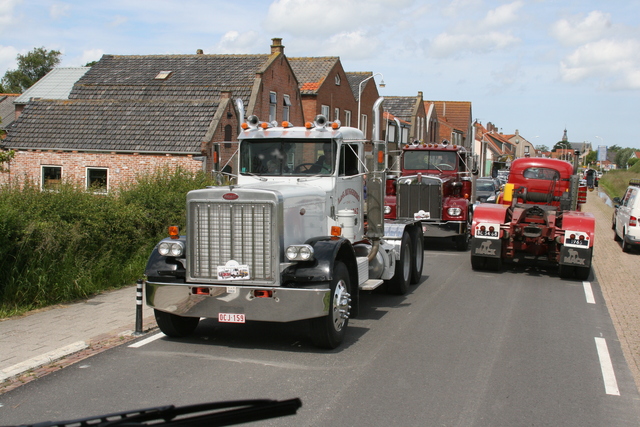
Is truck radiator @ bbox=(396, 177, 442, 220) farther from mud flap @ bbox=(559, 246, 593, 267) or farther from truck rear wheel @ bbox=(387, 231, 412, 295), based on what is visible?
truck rear wheel @ bbox=(387, 231, 412, 295)

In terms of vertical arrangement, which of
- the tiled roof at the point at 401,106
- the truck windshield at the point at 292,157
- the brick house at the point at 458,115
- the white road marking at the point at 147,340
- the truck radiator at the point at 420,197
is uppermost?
the brick house at the point at 458,115

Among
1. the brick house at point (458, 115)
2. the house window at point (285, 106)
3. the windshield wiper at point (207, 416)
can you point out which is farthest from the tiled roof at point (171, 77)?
the brick house at point (458, 115)

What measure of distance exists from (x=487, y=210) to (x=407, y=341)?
6.43m

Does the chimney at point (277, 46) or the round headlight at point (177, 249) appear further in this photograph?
the chimney at point (277, 46)

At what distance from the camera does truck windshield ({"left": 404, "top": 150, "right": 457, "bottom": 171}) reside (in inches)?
704

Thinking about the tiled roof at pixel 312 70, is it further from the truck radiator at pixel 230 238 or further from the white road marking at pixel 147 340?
the truck radiator at pixel 230 238

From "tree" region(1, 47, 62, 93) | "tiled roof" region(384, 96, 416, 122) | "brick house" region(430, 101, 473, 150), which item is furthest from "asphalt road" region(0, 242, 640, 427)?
"tree" region(1, 47, 62, 93)

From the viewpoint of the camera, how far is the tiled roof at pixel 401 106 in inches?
2156

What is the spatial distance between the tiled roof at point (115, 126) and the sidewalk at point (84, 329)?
1302 cm

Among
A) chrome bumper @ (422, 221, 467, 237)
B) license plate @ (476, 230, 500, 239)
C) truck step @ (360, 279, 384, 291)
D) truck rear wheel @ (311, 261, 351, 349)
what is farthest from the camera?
chrome bumper @ (422, 221, 467, 237)

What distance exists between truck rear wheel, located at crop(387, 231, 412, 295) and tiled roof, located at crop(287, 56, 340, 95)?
24043mm

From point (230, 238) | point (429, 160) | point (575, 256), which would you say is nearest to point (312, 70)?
point (429, 160)

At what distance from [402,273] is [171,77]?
2090cm

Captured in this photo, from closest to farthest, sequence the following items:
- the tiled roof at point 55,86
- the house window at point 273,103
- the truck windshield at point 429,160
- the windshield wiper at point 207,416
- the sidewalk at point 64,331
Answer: the windshield wiper at point 207,416 → the sidewalk at point 64,331 → the truck windshield at point 429,160 → the house window at point 273,103 → the tiled roof at point 55,86
